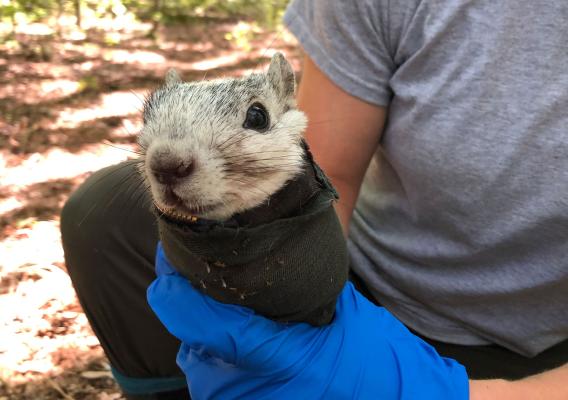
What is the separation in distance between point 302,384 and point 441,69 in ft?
3.05

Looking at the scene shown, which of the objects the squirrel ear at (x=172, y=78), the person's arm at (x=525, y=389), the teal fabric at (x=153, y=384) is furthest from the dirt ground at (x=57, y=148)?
the person's arm at (x=525, y=389)

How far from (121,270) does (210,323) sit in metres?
0.65

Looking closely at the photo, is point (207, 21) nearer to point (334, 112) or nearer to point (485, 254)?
point (334, 112)

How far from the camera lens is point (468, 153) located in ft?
4.66

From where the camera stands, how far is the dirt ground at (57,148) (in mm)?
2123

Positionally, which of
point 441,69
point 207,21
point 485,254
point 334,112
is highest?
point 441,69

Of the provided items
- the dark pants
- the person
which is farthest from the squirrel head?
the dark pants

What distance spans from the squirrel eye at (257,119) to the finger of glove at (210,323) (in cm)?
42

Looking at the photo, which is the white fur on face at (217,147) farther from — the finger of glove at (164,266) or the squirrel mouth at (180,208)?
the finger of glove at (164,266)

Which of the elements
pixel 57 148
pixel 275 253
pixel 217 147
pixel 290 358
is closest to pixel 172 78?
pixel 217 147

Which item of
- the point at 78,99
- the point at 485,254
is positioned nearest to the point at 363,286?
the point at 485,254

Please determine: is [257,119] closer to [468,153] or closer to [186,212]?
[186,212]

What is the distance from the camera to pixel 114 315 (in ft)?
5.75

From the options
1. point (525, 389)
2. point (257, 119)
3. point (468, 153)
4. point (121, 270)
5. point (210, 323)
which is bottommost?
point (121, 270)
